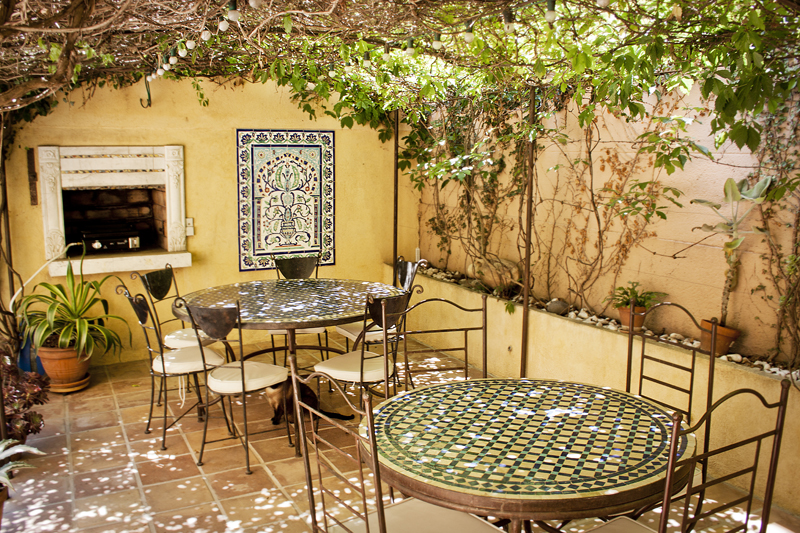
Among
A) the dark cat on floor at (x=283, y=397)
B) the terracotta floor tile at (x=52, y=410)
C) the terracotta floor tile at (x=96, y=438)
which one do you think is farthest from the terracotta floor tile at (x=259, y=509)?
the terracotta floor tile at (x=52, y=410)

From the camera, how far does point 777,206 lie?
3.60 meters

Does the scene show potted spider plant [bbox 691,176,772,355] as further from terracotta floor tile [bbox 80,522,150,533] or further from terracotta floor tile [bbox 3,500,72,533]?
terracotta floor tile [bbox 3,500,72,533]

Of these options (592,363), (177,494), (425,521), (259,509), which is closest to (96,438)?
(177,494)

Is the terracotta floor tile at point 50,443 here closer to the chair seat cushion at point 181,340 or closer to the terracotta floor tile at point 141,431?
the terracotta floor tile at point 141,431

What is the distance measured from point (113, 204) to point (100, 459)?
292 cm

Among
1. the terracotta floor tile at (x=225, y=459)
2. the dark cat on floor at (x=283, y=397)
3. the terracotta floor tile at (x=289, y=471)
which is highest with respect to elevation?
the dark cat on floor at (x=283, y=397)

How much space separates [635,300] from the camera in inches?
168

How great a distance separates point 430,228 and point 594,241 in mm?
2341

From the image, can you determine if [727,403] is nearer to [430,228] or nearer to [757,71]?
[757,71]

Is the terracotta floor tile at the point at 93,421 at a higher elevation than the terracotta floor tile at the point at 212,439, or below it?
higher

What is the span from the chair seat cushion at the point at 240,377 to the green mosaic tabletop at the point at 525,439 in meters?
1.37

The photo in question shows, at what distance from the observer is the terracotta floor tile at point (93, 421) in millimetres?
4325

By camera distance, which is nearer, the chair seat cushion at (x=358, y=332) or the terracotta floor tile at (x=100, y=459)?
the terracotta floor tile at (x=100, y=459)

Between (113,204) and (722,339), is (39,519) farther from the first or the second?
(722,339)
